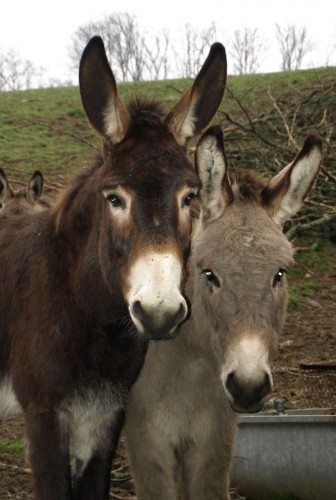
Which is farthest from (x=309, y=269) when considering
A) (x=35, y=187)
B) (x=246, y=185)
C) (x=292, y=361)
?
(x=246, y=185)

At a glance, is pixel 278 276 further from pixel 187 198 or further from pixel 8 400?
pixel 8 400

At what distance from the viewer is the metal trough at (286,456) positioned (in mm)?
4934

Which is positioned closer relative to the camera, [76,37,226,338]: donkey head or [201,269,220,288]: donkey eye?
[76,37,226,338]: donkey head

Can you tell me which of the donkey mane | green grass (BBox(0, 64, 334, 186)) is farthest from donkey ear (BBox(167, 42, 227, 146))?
green grass (BBox(0, 64, 334, 186))

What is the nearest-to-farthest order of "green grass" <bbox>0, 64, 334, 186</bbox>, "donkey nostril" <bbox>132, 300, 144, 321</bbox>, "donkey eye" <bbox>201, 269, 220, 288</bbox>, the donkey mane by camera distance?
"donkey nostril" <bbox>132, 300, 144, 321</bbox>
"donkey eye" <bbox>201, 269, 220, 288</bbox>
the donkey mane
"green grass" <bbox>0, 64, 334, 186</bbox>

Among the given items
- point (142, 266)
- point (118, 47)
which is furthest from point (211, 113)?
point (118, 47)

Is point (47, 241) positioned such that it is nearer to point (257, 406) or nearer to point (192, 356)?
point (192, 356)

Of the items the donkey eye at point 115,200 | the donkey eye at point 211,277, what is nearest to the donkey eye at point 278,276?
the donkey eye at point 211,277

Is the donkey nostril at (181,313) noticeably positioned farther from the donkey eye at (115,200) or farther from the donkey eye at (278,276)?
the donkey eye at (278,276)

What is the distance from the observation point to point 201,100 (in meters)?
3.86

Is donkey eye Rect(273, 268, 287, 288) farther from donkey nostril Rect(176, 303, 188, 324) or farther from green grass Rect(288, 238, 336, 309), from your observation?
green grass Rect(288, 238, 336, 309)

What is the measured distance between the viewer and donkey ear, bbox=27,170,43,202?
9.68 meters

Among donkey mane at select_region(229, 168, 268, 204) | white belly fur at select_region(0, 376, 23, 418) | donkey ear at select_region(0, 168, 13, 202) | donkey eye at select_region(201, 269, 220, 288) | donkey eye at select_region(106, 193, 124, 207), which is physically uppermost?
donkey eye at select_region(106, 193, 124, 207)

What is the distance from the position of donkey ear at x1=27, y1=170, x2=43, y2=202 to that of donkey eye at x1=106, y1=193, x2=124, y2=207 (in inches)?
252
